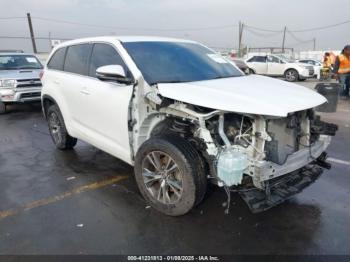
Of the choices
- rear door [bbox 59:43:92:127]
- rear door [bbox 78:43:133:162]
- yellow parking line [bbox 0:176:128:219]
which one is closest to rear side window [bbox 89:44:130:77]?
rear door [bbox 78:43:133:162]

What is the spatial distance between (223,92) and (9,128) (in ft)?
21.5

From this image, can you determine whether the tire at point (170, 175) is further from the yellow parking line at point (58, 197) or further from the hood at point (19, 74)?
the hood at point (19, 74)

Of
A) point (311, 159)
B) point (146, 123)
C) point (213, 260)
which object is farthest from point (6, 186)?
point (311, 159)

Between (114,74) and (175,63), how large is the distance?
86 centimetres

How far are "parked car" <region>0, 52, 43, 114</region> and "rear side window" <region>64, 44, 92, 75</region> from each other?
17.1ft

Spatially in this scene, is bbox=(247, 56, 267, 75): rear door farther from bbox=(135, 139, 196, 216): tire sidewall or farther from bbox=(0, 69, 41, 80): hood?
bbox=(135, 139, 196, 216): tire sidewall

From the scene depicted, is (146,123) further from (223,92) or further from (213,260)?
(213,260)

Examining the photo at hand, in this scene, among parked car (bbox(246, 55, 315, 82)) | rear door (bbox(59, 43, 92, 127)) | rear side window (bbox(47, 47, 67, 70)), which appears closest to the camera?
rear door (bbox(59, 43, 92, 127))

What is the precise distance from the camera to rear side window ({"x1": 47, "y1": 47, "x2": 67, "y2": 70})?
17.5 ft

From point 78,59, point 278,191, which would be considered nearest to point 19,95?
point 78,59

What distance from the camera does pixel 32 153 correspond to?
5855 mm

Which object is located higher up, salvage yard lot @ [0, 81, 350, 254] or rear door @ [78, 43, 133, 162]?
rear door @ [78, 43, 133, 162]

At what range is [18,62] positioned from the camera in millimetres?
10578

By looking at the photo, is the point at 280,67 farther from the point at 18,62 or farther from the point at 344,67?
the point at 18,62
